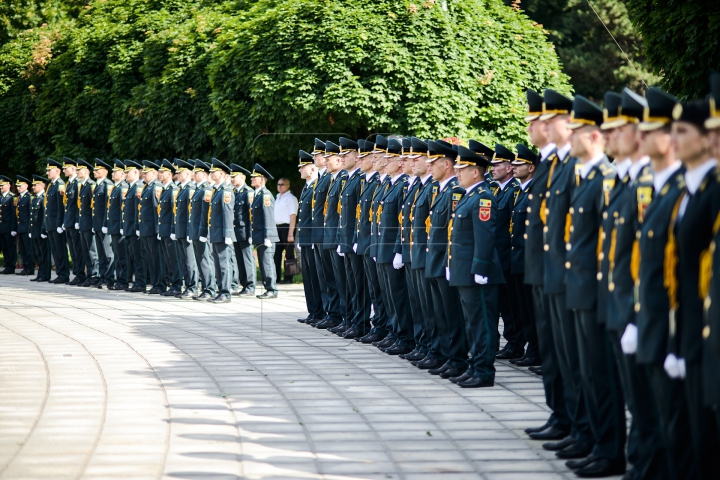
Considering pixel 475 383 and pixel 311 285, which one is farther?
pixel 311 285

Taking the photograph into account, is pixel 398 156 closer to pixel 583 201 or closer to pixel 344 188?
pixel 344 188

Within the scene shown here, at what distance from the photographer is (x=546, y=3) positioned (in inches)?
1422

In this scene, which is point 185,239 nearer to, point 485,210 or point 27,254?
point 27,254

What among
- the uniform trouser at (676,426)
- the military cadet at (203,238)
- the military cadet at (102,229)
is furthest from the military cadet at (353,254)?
the military cadet at (102,229)

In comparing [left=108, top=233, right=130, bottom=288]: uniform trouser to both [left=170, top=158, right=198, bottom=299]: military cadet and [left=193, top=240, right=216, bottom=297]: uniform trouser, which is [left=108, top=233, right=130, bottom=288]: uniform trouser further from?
[left=193, top=240, right=216, bottom=297]: uniform trouser

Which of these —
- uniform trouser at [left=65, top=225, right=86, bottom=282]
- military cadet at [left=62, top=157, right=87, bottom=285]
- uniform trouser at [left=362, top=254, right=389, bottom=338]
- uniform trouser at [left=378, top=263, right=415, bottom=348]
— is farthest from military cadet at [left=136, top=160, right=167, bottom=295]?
uniform trouser at [left=378, top=263, right=415, bottom=348]

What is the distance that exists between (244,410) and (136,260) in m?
11.2

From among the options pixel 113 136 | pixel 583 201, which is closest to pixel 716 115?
pixel 583 201

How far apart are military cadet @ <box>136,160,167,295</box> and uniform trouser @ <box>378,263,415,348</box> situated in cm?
785

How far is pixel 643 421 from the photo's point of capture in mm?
5484

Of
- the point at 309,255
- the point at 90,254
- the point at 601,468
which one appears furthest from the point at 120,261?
the point at 601,468

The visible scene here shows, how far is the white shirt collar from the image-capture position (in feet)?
15.6

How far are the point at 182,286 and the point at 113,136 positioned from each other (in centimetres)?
715

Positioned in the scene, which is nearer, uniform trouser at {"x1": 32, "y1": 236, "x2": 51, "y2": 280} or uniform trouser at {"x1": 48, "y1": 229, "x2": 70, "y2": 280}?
uniform trouser at {"x1": 48, "y1": 229, "x2": 70, "y2": 280}
